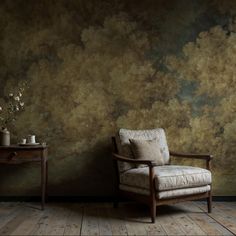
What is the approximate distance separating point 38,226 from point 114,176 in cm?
134

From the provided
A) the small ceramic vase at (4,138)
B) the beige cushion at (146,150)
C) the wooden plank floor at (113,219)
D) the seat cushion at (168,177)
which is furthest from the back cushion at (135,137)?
the small ceramic vase at (4,138)

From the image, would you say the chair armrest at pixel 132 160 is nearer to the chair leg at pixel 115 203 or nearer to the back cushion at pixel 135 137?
the back cushion at pixel 135 137

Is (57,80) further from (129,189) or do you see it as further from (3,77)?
(129,189)

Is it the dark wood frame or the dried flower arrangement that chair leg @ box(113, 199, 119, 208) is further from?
the dried flower arrangement

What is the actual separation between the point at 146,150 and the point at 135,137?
0.90 feet

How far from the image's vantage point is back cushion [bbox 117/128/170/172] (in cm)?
413

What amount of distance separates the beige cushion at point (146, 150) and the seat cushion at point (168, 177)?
0.37 feet

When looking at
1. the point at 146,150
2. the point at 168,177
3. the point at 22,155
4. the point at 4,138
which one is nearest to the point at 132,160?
the point at 146,150

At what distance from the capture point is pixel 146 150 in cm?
400

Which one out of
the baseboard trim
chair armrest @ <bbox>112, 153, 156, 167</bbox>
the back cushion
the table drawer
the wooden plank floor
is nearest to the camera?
the wooden plank floor

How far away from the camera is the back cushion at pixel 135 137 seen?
4.13m

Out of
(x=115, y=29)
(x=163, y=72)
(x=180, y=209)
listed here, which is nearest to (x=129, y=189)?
(x=180, y=209)

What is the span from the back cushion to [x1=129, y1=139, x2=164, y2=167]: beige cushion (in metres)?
0.09

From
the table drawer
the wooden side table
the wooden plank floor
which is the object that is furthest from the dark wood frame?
the table drawer
